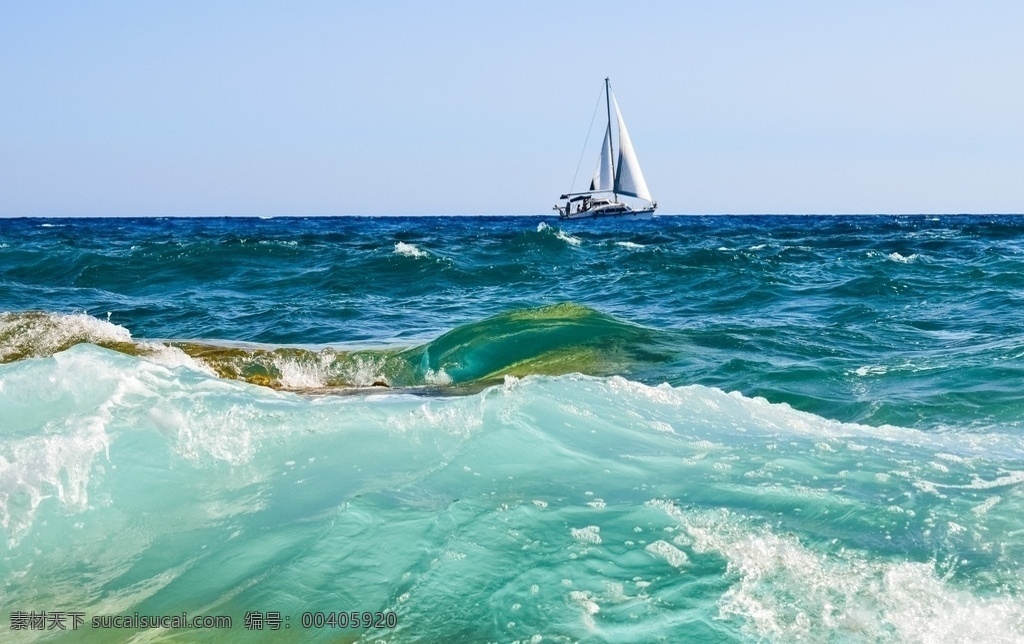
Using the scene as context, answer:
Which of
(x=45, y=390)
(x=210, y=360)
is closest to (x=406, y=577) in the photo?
(x=45, y=390)

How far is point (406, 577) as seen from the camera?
2.90 m

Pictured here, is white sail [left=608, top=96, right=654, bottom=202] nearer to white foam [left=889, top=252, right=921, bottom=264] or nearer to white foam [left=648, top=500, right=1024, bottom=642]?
white foam [left=889, top=252, right=921, bottom=264]

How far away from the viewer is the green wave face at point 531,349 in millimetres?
7992

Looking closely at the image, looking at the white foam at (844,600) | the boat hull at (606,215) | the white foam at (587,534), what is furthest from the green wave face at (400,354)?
the boat hull at (606,215)

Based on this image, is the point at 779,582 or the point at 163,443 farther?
the point at 163,443

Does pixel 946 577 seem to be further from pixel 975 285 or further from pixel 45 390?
pixel 975 285

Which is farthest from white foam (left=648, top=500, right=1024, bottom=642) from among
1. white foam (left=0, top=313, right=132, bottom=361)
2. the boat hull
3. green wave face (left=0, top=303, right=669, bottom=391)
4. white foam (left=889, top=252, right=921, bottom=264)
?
the boat hull

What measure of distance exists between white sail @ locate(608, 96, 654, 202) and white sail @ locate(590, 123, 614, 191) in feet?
1.81

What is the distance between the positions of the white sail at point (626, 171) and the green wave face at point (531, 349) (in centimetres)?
4999

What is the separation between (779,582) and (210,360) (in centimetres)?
636

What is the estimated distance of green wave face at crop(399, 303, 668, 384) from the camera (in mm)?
7992

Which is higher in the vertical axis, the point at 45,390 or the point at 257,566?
the point at 45,390

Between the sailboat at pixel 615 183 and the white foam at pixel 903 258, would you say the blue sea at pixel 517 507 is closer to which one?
the white foam at pixel 903 258

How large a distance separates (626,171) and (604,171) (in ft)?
5.45
